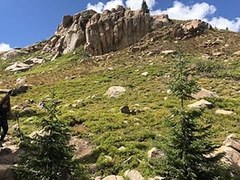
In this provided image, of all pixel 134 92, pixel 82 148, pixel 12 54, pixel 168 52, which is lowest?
pixel 82 148

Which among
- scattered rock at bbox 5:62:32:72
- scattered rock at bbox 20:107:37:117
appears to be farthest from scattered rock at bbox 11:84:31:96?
scattered rock at bbox 5:62:32:72

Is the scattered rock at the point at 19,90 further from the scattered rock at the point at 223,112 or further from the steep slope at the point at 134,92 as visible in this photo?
the scattered rock at the point at 223,112

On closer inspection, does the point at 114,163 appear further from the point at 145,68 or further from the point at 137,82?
the point at 145,68

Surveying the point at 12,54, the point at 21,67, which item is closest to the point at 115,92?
the point at 21,67

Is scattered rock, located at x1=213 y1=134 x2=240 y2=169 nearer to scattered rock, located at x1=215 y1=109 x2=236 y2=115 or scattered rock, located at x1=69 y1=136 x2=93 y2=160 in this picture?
scattered rock, located at x1=69 y1=136 x2=93 y2=160

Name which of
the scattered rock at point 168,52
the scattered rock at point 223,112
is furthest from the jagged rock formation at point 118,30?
the scattered rock at point 223,112

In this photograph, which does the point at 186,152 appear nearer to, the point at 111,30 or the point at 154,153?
the point at 154,153

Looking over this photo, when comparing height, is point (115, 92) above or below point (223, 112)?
above

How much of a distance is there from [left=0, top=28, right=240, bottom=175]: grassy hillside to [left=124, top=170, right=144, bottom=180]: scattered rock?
265mm

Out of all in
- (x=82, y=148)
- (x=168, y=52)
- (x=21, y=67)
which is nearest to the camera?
(x=82, y=148)

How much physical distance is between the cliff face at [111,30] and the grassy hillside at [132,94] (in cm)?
260

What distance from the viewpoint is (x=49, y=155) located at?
1312 cm

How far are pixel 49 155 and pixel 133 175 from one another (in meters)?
3.37

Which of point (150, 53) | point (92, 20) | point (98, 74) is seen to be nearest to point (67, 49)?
point (92, 20)
